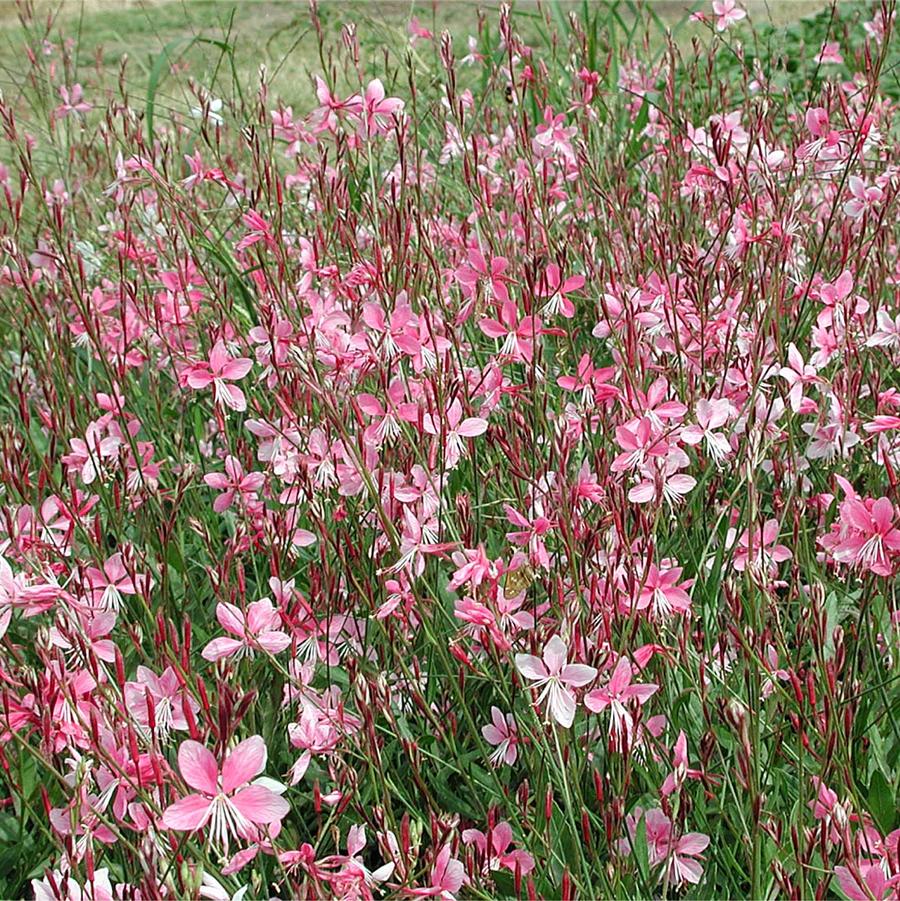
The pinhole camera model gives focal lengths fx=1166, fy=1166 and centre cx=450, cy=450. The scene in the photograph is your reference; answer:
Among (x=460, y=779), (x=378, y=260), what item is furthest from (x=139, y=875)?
(x=378, y=260)

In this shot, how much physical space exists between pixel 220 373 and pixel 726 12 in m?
2.03

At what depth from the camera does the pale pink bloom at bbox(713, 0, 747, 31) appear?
10.0 feet

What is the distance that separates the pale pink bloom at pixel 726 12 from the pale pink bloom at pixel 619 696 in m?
2.26

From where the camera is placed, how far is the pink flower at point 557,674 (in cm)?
123

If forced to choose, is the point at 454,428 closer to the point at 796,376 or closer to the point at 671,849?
the point at 796,376

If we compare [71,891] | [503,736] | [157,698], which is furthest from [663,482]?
[71,891]

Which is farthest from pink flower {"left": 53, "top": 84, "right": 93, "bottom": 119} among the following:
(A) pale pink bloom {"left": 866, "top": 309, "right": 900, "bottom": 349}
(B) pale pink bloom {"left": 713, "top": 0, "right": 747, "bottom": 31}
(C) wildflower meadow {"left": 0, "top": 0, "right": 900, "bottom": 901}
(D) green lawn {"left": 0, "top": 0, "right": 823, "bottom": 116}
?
(D) green lawn {"left": 0, "top": 0, "right": 823, "bottom": 116}

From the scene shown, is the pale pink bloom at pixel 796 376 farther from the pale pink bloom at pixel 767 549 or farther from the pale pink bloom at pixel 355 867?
the pale pink bloom at pixel 355 867

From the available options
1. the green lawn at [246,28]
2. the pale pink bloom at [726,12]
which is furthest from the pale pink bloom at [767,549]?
the green lawn at [246,28]

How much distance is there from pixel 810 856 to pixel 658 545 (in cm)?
62

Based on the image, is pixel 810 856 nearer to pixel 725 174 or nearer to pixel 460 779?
pixel 460 779

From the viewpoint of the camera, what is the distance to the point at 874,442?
6.29 feet

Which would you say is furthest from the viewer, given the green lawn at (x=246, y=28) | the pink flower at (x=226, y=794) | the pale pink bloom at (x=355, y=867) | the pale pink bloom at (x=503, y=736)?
the green lawn at (x=246, y=28)

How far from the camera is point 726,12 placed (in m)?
3.11
